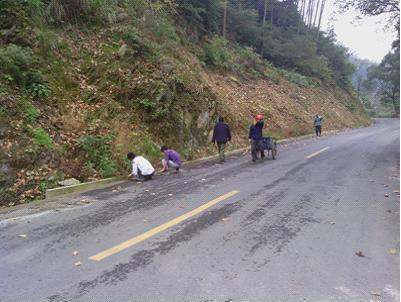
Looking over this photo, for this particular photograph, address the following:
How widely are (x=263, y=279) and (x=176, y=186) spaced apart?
5837 mm

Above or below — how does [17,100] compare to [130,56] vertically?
below

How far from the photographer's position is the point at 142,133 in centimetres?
1419

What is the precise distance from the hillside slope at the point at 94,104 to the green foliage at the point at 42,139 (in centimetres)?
3

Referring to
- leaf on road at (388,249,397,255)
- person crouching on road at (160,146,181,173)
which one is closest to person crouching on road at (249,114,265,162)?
person crouching on road at (160,146,181,173)

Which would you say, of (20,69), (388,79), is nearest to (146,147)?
(20,69)

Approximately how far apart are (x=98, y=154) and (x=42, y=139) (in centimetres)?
166

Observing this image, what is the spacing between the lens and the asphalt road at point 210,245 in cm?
452

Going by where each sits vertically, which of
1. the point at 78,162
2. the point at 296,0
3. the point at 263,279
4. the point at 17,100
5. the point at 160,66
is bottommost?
the point at 263,279

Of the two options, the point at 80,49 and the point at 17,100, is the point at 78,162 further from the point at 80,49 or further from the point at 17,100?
the point at 80,49

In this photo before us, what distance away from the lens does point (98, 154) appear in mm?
11875

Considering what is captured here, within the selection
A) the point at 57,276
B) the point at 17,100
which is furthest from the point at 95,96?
the point at 57,276

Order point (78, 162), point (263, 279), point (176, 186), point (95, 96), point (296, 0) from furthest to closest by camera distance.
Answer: point (296, 0)
point (95, 96)
point (78, 162)
point (176, 186)
point (263, 279)

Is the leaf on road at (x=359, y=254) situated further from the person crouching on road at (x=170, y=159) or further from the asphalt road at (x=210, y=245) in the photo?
the person crouching on road at (x=170, y=159)

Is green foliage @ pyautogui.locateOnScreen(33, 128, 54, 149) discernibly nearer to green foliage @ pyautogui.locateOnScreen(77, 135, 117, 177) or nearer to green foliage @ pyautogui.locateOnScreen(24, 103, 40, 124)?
green foliage @ pyautogui.locateOnScreen(24, 103, 40, 124)
